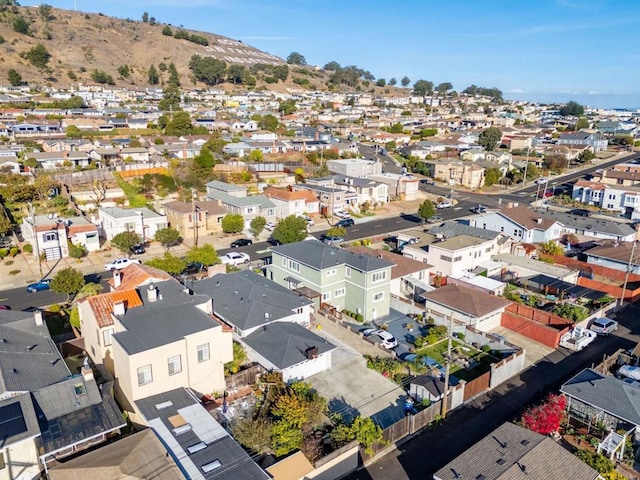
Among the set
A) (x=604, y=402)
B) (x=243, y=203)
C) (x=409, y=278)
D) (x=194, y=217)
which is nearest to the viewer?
(x=604, y=402)

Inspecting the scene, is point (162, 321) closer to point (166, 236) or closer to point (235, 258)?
point (235, 258)

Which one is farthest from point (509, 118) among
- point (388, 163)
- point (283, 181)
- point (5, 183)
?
point (5, 183)

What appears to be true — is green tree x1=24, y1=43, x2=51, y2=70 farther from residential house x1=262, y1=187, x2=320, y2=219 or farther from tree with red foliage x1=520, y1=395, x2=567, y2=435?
tree with red foliage x1=520, y1=395, x2=567, y2=435

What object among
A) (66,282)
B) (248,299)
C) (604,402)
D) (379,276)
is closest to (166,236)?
(66,282)

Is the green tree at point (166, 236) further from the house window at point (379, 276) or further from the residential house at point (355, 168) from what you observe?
the residential house at point (355, 168)

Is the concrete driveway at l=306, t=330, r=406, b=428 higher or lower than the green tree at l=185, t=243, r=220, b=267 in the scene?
lower

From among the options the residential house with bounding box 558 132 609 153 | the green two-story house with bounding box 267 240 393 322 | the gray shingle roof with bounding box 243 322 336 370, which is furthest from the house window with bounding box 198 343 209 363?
the residential house with bounding box 558 132 609 153

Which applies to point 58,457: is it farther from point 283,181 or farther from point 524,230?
point 283,181
